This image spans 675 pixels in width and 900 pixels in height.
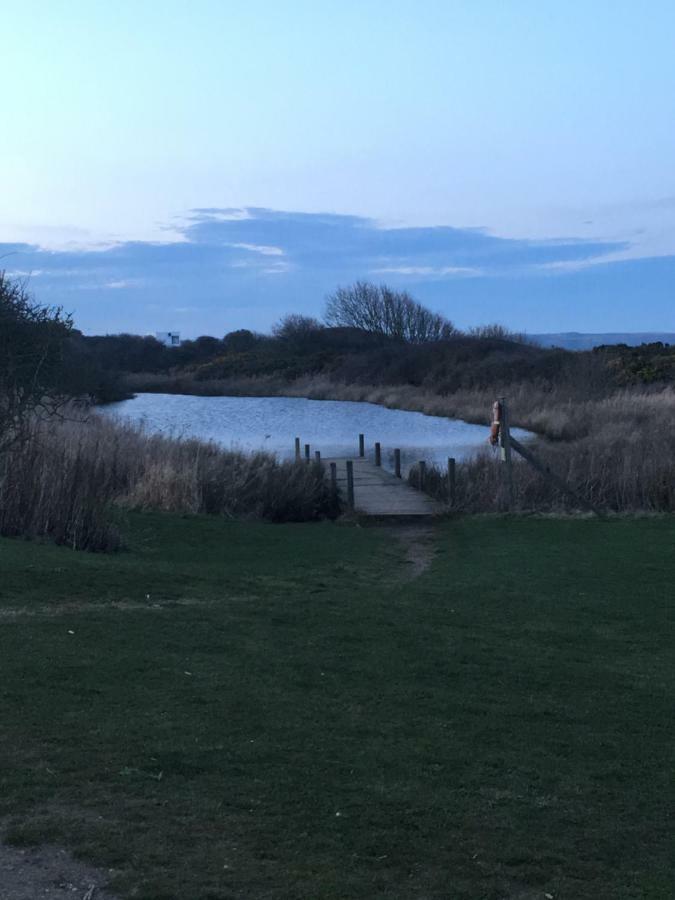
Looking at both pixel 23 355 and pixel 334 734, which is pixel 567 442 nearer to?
pixel 23 355

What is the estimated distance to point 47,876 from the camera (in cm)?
416

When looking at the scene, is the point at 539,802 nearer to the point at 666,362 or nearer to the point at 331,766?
the point at 331,766

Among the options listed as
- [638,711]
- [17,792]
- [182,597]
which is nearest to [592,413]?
[182,597]

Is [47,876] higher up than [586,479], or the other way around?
[586,479]

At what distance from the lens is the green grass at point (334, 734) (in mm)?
4406

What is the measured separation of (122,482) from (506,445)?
701 centimetres

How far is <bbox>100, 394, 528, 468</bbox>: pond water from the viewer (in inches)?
1410

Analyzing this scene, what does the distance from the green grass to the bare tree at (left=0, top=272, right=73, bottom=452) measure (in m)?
1.56

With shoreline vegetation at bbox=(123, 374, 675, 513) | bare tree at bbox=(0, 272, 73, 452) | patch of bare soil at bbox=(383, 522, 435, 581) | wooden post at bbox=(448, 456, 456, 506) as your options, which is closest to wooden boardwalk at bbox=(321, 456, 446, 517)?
wooden post at bbox=(448, 456, 456, 506)

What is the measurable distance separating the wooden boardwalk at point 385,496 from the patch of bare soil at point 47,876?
57.0ft

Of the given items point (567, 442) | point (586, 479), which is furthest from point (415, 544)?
point (567, 442)

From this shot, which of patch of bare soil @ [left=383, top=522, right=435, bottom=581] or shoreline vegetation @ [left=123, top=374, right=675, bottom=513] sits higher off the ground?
shoreline vegetation @ [left=123, top=374, right=675, bottom=513]

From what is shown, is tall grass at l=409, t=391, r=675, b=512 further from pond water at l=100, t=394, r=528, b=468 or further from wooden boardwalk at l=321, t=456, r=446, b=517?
pond water at l=100, t=394, r=528, b=468

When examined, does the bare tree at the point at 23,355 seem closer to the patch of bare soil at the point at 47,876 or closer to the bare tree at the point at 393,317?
the patch of bare soil at the point at 47,876
